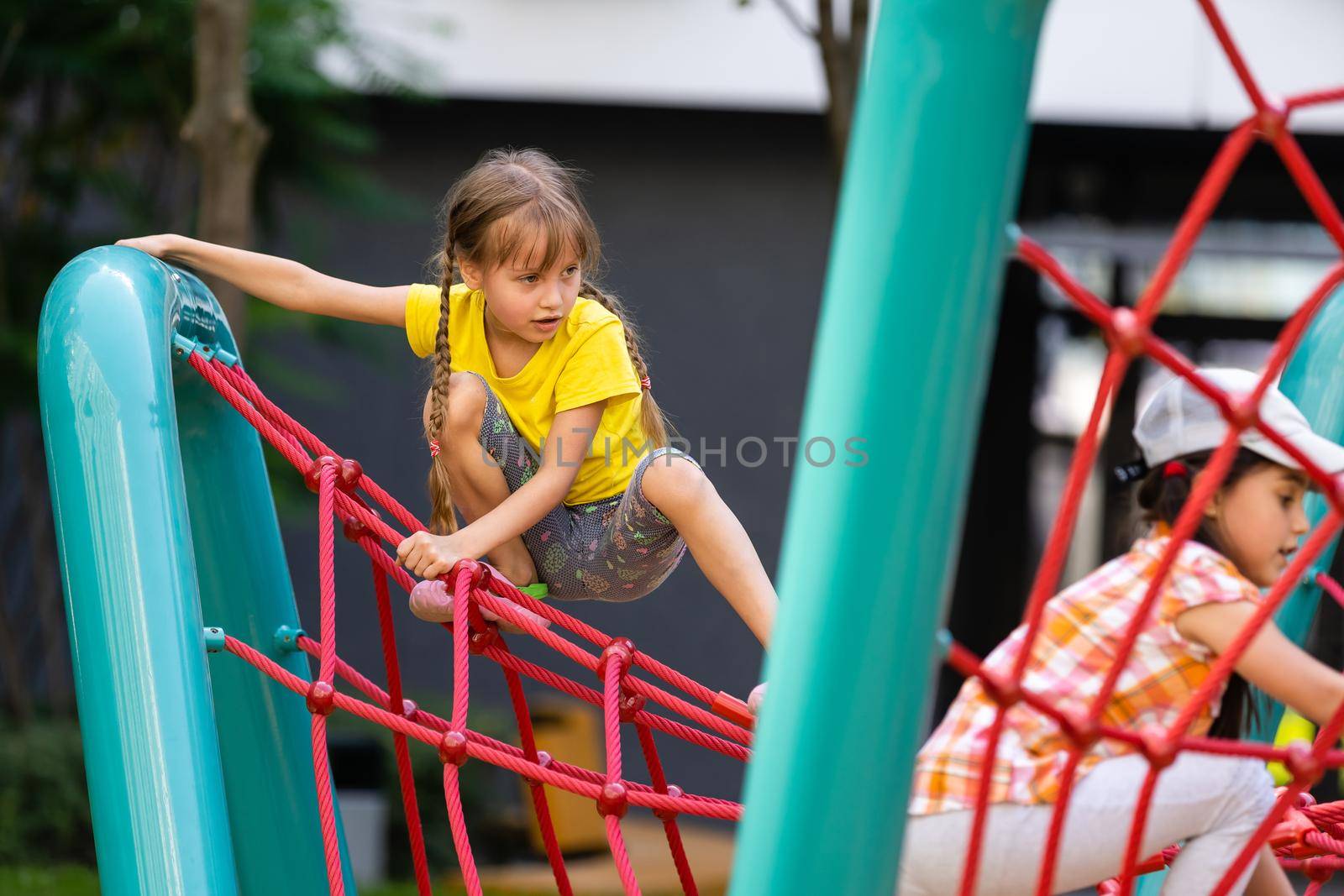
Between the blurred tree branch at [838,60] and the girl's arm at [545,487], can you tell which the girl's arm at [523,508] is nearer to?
the girl's arm at [545,487]

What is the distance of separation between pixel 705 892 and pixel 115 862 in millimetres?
3197

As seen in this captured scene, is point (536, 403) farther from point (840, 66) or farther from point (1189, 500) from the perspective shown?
point (840, 66)

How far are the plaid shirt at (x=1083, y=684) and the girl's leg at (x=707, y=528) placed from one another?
1.57 ft

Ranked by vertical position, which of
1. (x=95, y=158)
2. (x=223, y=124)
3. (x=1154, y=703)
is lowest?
(x=1154, y=703)

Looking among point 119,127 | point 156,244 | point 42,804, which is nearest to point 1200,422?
point 156,244

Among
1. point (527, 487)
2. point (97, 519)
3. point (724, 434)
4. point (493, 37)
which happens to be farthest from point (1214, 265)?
point (97, 519)

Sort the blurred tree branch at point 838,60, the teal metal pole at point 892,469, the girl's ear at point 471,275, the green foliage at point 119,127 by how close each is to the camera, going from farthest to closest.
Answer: the green foliage at point 119,127 → the blurred tree branch at point 838,60 → the girl's ear at point 471,275 → the teal metal pole at point 892,469

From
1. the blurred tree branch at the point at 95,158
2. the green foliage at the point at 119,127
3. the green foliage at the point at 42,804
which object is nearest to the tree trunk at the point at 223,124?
the blurred tree branch at the point at 95,158

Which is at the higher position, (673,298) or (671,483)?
(673,298)

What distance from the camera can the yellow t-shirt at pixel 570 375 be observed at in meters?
2.06

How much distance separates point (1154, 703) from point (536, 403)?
0.95m

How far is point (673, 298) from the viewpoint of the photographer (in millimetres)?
6367

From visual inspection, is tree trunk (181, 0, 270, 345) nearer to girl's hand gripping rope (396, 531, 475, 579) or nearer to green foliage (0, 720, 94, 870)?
girl's hand gripping rope (396, 531, 475, 579)

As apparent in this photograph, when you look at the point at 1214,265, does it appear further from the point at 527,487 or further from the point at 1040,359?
the point at 527,487
